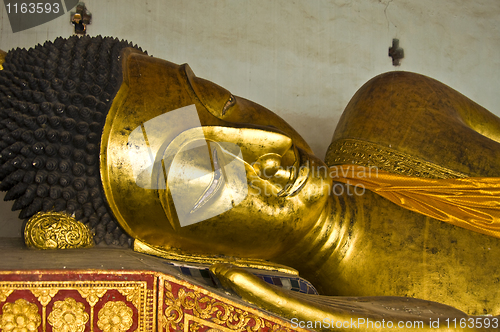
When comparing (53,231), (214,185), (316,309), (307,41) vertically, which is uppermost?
(307,41)

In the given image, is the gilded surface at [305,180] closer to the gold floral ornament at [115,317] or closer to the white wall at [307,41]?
the gold floral ornament at [115,317]

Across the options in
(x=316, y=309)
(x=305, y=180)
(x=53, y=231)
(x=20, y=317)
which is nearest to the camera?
(x=20, y=317)

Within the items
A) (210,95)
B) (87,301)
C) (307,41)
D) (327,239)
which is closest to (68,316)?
(87,301)

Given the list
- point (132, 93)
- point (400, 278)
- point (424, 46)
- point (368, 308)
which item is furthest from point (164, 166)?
point (424, 46)

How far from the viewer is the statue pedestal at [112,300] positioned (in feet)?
2.56

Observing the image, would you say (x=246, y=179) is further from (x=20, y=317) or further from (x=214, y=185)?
(x=20, y=317)

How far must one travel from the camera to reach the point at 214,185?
3.51 feet

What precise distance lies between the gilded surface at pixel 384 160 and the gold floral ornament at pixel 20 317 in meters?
0.98

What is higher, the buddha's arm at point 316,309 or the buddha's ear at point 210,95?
the buddha's ear at point 210,95

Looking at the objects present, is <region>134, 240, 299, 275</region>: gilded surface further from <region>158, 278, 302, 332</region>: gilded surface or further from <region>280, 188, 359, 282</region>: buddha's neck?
<region>158, 278, 302, 332</region>: gilded surface

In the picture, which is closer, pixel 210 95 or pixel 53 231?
pixel 53 231

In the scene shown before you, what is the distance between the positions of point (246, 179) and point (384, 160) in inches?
19.7

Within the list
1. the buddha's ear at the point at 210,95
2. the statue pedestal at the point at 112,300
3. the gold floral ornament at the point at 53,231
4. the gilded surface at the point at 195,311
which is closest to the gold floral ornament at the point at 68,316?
the statue pedestal at the point at 112,300

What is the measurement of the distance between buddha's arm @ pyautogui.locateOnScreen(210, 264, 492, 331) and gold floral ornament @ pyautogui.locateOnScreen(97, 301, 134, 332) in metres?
0.20
